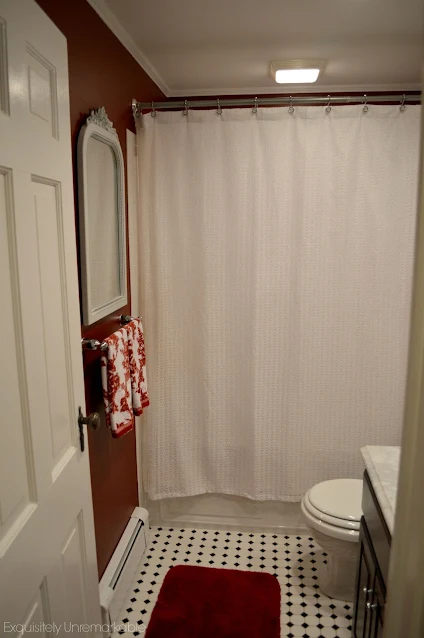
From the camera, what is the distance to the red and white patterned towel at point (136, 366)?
2004 mm

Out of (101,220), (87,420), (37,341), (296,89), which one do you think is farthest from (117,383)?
(296,89)

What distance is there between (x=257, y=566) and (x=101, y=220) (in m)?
1.77

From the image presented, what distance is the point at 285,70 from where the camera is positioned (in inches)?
83.4

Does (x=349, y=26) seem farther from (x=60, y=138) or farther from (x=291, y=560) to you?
(x=291, y=560)

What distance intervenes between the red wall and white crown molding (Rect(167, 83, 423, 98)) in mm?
238

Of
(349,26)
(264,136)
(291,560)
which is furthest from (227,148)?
(291,560)

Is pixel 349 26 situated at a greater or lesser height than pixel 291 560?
greater

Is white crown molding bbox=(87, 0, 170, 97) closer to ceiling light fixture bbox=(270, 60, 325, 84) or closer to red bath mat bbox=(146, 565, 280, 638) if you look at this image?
ceiling light fixture bbox=(270, 60, 325, 84)

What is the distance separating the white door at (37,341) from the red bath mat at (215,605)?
70cm

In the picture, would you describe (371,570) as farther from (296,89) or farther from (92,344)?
(296,89)

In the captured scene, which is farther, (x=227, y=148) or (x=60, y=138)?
(x=227, y=148)

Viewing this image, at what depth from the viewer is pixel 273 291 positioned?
2.36 meters

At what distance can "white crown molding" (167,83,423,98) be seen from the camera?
246 cm

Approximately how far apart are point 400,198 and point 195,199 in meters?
0.95
